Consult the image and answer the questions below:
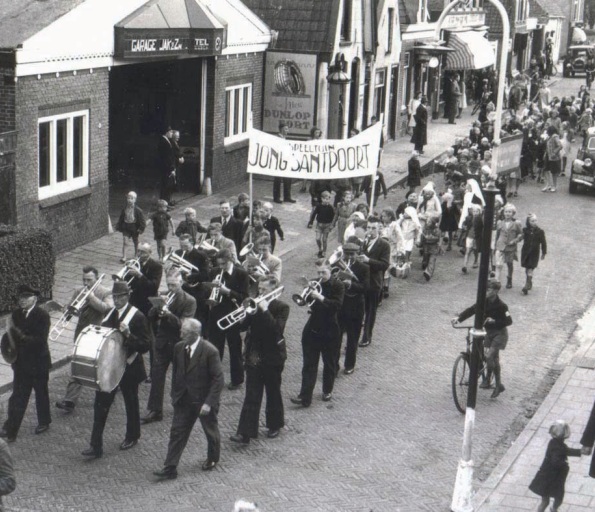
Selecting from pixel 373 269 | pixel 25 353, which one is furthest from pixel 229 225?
pixel 25 353

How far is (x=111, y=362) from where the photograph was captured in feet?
36.8

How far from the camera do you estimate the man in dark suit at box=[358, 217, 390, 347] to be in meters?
15.4

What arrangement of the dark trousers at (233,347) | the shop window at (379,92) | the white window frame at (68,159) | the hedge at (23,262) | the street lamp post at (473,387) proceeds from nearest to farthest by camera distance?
the street lamp post at (473,387) → the dark trousers at (233,347) → the hedge at (23,262) → the white window frame at (68,159) → the shop window at (379,92)

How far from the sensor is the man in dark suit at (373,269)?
1538cm

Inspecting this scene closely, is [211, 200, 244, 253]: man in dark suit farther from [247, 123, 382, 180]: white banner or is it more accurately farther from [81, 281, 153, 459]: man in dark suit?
[81, 281, 153, 459]: man in dark suit

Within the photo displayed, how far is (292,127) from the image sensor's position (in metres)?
29.2

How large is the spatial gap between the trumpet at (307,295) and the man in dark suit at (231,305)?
982 millimetres

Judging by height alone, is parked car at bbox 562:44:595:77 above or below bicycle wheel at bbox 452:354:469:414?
above

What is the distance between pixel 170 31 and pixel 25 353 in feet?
40.3

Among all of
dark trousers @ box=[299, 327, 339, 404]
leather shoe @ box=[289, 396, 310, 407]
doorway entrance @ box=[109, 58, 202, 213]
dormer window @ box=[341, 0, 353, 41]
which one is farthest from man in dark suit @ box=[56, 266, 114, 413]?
dormer window @ box=[341, 0, 353, 41]

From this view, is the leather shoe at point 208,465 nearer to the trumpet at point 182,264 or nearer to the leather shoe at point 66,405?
the leather shoe at point 66,405

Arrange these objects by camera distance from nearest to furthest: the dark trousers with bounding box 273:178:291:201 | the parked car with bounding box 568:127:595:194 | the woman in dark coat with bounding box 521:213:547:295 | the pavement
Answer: the pavement, the woman in dark coat with bounding box 521:213:547:295, the dark trousers with bounding box 273:178:291:201, the parked car with bounding box 568:127:595:194

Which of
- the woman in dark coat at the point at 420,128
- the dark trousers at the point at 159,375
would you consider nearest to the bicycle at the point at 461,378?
the dark trousers at the point at 159,375

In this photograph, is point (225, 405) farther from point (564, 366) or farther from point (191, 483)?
point (564, 366)
